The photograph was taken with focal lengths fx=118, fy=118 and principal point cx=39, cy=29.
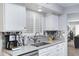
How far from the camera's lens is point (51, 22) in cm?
226

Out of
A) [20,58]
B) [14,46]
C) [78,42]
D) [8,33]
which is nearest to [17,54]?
[20,58]

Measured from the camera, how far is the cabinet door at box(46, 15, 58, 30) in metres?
2.25

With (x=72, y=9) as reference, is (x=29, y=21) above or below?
below

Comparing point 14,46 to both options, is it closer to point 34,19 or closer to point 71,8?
point 34,19

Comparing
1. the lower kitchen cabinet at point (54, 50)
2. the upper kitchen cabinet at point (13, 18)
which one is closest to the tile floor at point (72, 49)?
the lower kitchen cabinet at point (54, 50)

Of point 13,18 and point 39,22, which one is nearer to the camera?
point 13,18

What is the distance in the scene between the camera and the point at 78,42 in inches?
85.0

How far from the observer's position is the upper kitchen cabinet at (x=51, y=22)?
2.25 meters

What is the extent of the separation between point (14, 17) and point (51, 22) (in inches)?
27.6

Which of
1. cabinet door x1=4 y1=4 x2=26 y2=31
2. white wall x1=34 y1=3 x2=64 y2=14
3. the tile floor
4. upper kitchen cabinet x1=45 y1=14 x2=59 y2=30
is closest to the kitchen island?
the tile floor

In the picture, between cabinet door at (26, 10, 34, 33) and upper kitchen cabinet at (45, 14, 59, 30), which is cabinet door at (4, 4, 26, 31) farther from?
upper kitchen cabinet at (45, 14, 59, 30)

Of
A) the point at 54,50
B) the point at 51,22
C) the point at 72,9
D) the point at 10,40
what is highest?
the point at 72,9

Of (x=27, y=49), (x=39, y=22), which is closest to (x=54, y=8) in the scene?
(x=39, y=22)

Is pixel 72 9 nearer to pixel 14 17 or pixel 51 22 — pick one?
pixel 51 22
